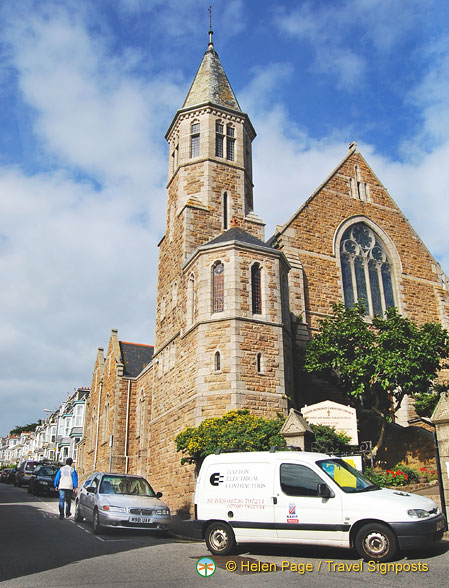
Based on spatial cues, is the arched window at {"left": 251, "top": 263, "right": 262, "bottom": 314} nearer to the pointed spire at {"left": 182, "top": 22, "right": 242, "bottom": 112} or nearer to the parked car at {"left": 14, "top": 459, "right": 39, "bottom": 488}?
the pointed spire at {"left": 182, "top": 22, "right": 242, "bottom": 112}

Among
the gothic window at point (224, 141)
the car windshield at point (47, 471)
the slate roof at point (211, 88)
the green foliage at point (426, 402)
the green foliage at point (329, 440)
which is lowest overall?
the car windshield at point (47, 471)

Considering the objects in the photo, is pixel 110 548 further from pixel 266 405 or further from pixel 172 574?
pixel 266 405

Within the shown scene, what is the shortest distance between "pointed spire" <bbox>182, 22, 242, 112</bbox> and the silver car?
19371mm

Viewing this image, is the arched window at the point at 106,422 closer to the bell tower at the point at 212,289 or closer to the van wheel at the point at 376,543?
the bell tower at the point at 212,289

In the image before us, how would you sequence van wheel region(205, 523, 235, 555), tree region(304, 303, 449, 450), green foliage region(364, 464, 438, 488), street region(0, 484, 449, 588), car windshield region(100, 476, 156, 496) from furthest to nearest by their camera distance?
tree region(304, 303, 449, 450), green foliage region(364, 464, 438, 488), car windshield region(100, 476, 156, 496), van wheel region(205, 523, 235, 555), street region(0, 484, 449, 588)

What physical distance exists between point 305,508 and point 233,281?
451 inches

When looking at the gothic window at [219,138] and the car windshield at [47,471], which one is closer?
the gothic window at [219,138]

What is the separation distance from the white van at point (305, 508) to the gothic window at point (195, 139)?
19.2 meters

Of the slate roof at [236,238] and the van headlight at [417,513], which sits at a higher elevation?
the slate roof at [236,238]

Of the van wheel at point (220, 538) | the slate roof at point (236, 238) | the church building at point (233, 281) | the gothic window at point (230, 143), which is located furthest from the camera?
the gothic window at point (230, 143)

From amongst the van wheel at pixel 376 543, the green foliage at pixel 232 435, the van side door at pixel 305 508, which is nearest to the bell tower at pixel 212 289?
the green foliage at pixel 232 435

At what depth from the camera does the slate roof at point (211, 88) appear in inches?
1080

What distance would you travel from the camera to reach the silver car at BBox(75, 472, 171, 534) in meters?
12.0

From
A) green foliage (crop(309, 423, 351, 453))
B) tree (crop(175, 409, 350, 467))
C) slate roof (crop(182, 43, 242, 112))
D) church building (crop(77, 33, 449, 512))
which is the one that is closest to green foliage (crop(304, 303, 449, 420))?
church building (crop(77, 33, 449, 512))
